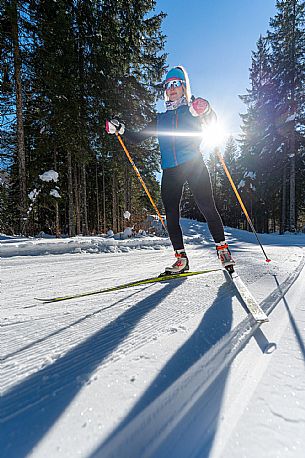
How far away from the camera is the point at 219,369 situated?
2.48 feet

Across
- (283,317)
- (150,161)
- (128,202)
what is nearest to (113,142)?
(128,202)

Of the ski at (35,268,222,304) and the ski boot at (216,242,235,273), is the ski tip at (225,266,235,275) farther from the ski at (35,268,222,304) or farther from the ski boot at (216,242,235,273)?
the ski at (35,268,222,304)

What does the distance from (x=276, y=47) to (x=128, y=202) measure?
1549 cm

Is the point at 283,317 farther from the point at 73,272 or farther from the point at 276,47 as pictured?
the point at 276,47

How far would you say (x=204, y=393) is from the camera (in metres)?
0.65

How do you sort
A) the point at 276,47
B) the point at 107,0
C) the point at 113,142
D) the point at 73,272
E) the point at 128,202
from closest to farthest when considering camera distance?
the point at 73,272 < the point at 107,0 < the point at 113,142 < the point at 128,202 < the point at 276,47

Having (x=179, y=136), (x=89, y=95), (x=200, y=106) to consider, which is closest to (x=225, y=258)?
(x=179, y=136)

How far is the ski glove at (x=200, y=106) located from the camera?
2338 mm

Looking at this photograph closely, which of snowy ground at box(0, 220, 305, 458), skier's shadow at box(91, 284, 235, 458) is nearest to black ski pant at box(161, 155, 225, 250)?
snowy ground at box(0, 220, 305, 458)

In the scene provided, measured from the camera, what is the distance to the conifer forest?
8.23 metres

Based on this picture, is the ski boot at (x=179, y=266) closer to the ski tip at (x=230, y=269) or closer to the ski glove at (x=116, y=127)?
the ski tip at (x=230, y=269)

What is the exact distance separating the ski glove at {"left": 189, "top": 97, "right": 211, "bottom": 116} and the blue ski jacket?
0.10 metres

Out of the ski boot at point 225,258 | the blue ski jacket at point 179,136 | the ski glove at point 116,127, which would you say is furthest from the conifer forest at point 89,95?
the ski boot at point 225,258

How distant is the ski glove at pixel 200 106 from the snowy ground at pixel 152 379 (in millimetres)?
1765
